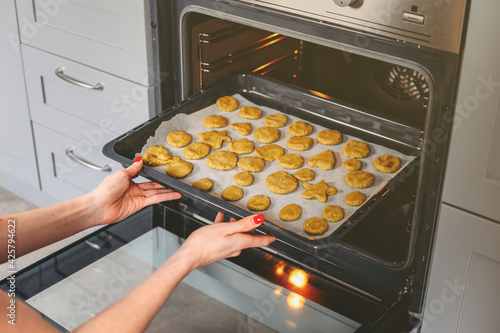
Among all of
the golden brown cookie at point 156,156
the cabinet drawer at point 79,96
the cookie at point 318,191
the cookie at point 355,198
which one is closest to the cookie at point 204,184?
the golden brown cookie at point 156,156

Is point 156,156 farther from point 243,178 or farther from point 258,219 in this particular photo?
point 258,219

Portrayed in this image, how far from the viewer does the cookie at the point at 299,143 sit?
5.16 feet

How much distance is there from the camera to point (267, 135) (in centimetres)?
162

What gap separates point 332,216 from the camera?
1341mm

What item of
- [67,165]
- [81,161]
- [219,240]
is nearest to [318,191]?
[219,240]

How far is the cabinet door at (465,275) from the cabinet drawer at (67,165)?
1132mm

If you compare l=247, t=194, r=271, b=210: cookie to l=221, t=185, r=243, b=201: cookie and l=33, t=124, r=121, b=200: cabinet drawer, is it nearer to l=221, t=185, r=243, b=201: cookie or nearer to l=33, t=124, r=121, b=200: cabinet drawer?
l=221, t=185, r=243, b=201: cookie

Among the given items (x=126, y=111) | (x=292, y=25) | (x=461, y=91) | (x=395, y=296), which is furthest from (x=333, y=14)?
(x=126, y=111)

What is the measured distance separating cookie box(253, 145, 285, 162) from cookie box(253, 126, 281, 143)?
0.03m

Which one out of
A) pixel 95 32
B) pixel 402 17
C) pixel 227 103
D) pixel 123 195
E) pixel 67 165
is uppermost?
pixel 402 17

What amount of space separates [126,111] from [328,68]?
2.12 ft

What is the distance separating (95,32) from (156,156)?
54 cm

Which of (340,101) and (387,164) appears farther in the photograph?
(340,101)

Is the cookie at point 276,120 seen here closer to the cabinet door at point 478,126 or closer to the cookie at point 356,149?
the cookie at point 356,149
